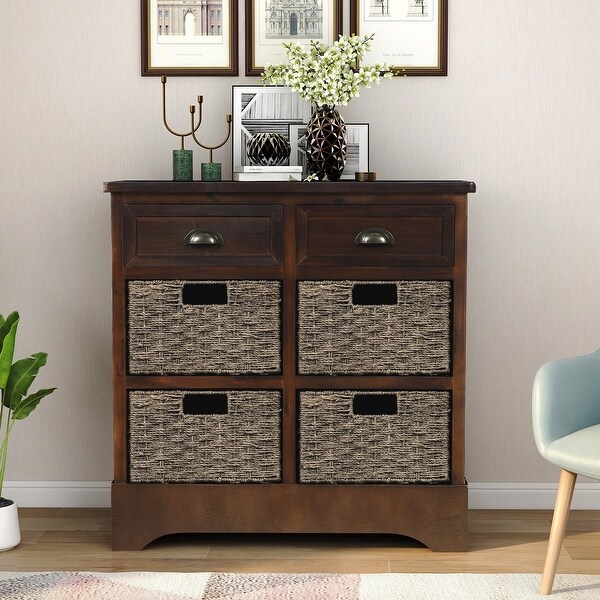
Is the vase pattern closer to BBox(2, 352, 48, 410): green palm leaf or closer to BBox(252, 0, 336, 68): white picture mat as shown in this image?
BBox(252, 0, 336, 68): white picture mat

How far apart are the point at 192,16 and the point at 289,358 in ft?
4.06

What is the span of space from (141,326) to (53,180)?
29.7 inches

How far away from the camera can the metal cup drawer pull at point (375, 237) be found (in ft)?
8.37

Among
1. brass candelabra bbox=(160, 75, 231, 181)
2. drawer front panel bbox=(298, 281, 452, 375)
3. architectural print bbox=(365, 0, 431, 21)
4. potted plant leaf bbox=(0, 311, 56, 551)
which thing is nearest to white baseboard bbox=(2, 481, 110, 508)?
potted plant leaf bbox=(0, 311, 56, 551)

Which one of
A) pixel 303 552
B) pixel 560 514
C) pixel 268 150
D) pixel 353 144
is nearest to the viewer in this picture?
pixel 560 514

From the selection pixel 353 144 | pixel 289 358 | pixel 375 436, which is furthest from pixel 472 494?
pixel 353 144

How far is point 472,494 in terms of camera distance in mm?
3096

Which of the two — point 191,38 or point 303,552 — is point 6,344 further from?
point 191,38

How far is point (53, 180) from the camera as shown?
304cm

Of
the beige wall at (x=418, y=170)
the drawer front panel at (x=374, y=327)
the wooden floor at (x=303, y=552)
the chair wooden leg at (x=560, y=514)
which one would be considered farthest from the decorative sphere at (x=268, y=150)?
the chair wooden leg at (x=560, y=514)

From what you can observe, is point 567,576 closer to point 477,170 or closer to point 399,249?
point 399,249

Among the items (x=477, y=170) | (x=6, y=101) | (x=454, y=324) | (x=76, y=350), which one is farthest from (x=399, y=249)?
(x=6, y=101)

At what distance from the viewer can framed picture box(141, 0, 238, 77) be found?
118 inches

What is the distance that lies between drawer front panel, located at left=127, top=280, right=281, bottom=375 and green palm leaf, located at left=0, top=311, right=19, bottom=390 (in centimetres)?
34
